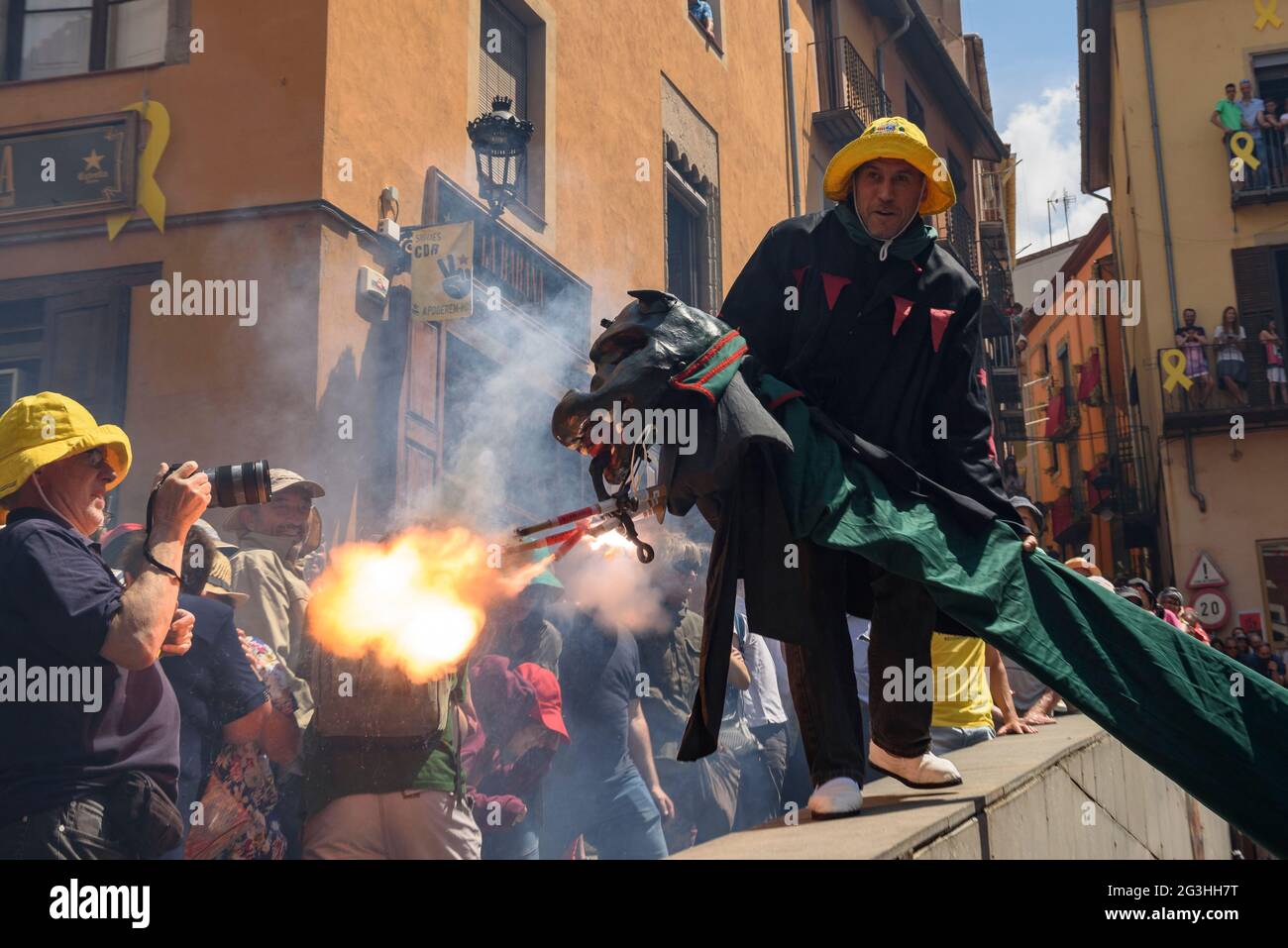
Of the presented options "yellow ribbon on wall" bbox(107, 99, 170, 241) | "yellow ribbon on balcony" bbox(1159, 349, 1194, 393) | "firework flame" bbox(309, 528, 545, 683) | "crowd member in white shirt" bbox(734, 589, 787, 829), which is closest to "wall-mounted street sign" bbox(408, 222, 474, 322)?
"yellow ribbon on wall" bbox(107, 99, 170, 241)

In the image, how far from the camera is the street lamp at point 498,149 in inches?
422

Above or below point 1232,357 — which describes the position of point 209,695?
below

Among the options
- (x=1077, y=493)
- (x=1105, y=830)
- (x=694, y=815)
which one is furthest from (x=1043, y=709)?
(x=1077, y=493)

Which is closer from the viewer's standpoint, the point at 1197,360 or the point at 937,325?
the point at 937,325

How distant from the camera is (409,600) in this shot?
5539 mm

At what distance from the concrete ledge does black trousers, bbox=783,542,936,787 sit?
0.16 meters

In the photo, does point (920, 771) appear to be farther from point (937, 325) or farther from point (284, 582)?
point (284, 582)

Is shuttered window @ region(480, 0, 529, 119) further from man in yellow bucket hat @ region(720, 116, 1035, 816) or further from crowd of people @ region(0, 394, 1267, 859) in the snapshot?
man in yellow bucket hat @ region(720, 116, 1035, 816)

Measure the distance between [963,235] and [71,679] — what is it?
1036 inches

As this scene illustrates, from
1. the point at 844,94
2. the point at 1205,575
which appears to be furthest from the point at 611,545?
the point at 1205,575

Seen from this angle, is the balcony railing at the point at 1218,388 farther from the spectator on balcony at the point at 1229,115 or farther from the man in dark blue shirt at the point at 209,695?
the man in dark blue shirt at the point at 209,695

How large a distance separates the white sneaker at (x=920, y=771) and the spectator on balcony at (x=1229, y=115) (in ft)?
70.6

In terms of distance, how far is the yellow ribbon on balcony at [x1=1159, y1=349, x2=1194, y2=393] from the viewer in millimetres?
22031
